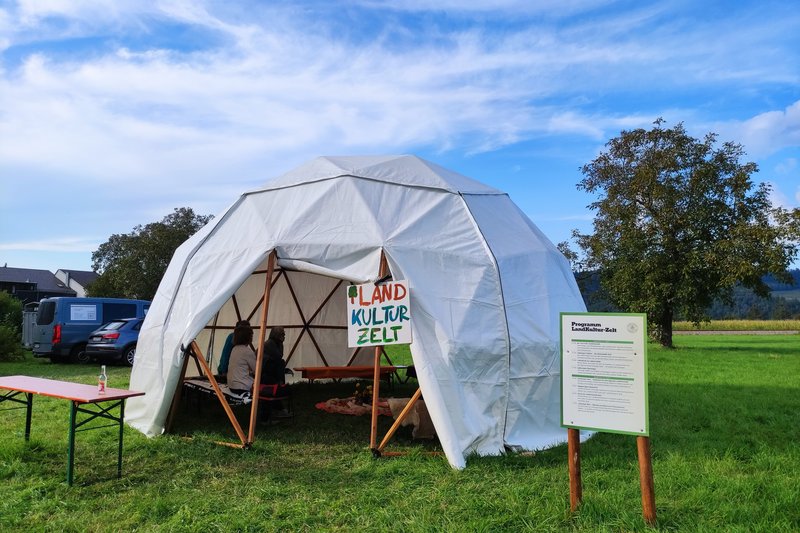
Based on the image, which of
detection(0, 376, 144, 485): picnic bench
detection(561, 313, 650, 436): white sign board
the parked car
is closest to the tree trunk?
the parked car

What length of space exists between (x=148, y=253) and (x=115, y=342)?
17484 millimetres

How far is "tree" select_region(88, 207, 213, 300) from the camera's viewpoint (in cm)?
3100

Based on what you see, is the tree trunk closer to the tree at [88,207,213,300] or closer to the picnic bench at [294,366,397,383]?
the picnic bench at [294,366,397,383]

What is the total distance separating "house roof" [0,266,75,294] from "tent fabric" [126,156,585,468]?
48608 mm

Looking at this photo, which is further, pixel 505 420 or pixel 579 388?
pixel 505 420

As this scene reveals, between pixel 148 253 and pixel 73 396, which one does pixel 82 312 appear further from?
pixel 148 253

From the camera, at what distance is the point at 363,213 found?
6.90 metres

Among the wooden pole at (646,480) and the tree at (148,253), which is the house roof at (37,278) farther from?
the wooden pole at (646,480)

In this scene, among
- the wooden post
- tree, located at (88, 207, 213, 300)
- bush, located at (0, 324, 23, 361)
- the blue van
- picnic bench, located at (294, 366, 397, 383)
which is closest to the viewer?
the wooden post

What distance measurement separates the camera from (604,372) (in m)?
4.30

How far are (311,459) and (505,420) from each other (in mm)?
2035

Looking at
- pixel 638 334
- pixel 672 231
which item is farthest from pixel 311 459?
pixel 672 231

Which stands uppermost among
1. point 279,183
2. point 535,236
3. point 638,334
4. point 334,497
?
point 279,183

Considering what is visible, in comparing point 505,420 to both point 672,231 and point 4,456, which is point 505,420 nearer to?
point 4,456
